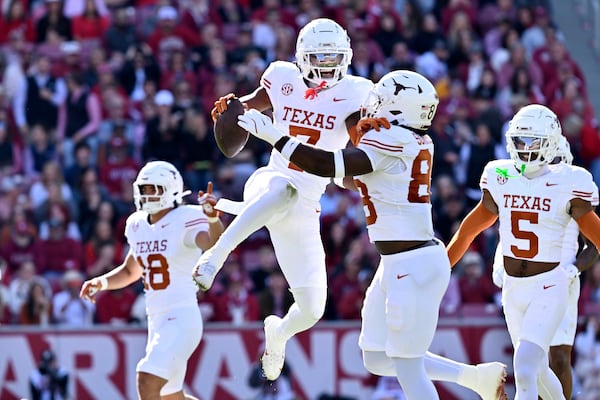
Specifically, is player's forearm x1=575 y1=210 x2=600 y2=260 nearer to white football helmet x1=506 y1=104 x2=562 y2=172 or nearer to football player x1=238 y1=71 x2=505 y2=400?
white football helmet x1=506 y1=104 x2=562 y2=172

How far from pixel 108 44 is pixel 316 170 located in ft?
30.2

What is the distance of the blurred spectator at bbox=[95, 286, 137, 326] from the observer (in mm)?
13859

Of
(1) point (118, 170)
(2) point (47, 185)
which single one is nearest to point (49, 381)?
(2) point (47, 185)

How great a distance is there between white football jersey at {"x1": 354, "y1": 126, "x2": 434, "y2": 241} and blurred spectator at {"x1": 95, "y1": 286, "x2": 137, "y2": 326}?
18.2ft

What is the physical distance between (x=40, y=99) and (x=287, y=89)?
24.8 feet

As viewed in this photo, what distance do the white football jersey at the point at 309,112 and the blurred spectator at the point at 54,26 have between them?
843cm

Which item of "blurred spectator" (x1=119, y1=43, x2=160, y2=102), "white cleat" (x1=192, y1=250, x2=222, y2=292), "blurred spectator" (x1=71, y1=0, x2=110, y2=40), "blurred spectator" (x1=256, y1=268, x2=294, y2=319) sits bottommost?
"blurred spectator" (x1=256, y1=268, x2=294, y2=319)

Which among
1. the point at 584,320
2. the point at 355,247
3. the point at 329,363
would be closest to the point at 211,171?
the point at 355,247

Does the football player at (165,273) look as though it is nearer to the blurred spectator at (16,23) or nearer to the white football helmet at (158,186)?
the white football helmet at (158,186)

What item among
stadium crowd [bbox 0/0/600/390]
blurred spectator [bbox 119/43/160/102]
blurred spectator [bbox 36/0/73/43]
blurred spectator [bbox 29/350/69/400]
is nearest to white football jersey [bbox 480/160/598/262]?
stadium crowd [bbox 0/0/600/390]

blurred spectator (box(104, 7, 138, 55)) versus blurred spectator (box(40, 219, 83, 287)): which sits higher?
blurred spectator (box(104, 7, 138, 55))

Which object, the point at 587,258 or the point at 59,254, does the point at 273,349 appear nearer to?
the point at 587,258

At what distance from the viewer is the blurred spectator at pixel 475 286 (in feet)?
46.6

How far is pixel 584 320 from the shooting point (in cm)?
1346
